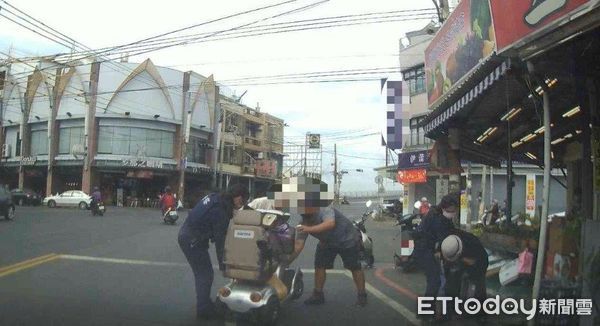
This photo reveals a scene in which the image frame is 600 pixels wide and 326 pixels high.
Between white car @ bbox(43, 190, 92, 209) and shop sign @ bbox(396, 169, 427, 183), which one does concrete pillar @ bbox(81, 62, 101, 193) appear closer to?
white car @ bbox(43, 190, 92, 209)

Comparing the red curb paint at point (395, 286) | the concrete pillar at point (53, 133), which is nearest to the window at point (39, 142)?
the concrete pillar at point (53, 133)

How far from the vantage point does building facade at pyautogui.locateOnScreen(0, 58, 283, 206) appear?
4025 centimetres

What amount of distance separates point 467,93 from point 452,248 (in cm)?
240

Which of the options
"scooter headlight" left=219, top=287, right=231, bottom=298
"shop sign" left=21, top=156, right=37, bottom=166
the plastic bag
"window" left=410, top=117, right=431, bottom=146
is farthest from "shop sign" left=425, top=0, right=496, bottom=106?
"shop sign" left=21, top=156, right=37, bottom=166

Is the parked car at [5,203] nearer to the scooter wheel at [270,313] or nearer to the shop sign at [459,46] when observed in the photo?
the shop sign at [459,46]

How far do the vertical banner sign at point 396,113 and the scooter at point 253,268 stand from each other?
2282 cm

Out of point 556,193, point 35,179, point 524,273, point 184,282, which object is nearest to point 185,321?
point 184,282

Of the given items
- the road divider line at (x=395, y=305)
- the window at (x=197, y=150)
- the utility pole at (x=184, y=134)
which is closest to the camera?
the road divider line at (x=395, y=305)

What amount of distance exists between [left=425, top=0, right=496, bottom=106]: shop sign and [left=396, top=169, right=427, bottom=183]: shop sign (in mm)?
17647

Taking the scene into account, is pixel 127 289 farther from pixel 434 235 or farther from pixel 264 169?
pixel 264 169

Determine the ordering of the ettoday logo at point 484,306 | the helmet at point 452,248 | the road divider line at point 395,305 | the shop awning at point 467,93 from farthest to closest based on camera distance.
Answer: the road divider line at point 395,305, the shop awning at point 467,93, the helmet at point 452,248, the ettoday logo at point 484,306

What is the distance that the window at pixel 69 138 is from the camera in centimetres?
4134

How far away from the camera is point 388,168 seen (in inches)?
1379

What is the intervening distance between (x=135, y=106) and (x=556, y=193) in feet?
98.5
